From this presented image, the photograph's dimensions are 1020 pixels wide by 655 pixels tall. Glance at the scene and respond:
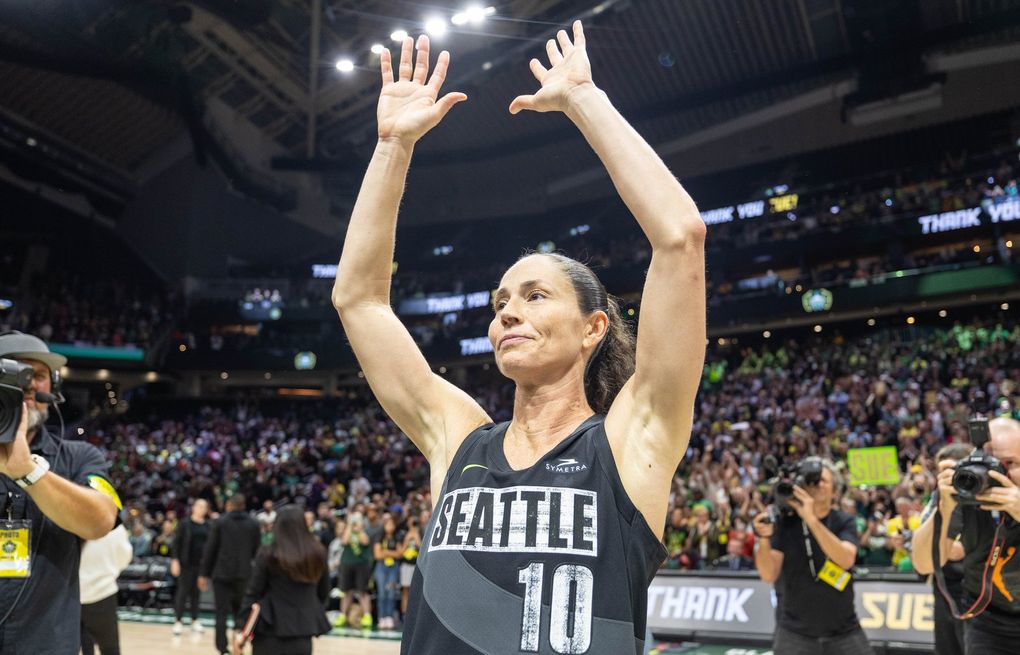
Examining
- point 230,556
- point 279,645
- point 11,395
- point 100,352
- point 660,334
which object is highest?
point 100,352

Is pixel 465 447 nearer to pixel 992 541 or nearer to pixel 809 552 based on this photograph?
pixel 992 541

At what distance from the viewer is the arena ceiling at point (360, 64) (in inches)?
883

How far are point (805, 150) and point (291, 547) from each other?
1047 inches

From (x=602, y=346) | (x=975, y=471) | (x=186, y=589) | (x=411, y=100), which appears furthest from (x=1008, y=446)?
(x=186, y=589)

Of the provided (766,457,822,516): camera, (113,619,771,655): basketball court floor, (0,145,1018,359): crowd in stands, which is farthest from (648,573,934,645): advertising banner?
(0,145,1018,359): crowd in stands

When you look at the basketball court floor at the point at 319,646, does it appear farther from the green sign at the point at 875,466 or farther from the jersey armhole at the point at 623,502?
the jersey armhole at the point at 623,502

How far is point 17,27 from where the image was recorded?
22797 mm

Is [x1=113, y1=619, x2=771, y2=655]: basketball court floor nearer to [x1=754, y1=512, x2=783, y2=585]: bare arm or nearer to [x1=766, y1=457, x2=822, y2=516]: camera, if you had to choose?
[x1=754, y1=512, x2=783, y2=585]: bare arm

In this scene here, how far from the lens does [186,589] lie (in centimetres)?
1046

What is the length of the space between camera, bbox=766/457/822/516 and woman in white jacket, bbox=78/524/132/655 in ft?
13.0

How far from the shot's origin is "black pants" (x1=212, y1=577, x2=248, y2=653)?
8.60 metres

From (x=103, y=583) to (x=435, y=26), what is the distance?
17.0 meters

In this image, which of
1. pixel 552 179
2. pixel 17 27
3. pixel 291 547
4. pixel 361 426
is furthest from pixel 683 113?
pixel 291 547

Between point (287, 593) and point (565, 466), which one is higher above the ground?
point (565, 466)
